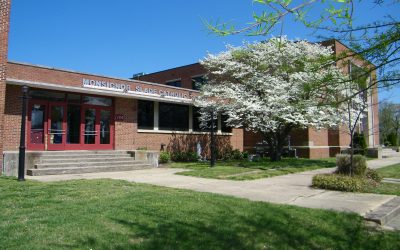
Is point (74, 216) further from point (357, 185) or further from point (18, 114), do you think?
point (18, 114)

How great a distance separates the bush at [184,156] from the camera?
78.2 ft

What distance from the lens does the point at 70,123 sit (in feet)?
62.8

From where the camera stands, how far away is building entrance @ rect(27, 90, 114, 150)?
1784cm

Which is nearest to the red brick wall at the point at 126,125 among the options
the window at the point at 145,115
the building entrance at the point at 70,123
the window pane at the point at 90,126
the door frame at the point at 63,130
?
the building entrance at the point at 70,123

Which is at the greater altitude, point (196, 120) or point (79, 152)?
point (196, 120)

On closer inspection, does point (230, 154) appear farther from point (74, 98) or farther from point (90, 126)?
point (74, 98)

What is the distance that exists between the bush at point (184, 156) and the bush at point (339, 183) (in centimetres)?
1282

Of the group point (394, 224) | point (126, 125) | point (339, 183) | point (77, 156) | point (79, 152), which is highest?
point (126, 125)

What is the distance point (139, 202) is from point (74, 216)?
5.40 ft

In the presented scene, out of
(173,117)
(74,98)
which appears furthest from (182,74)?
(74,98)

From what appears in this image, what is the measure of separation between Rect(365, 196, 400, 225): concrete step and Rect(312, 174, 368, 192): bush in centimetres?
182

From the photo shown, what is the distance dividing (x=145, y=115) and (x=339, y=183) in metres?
13.8

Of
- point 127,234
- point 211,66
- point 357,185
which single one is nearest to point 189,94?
point 211,66

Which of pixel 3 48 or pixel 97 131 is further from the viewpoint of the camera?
pixel 97 131
